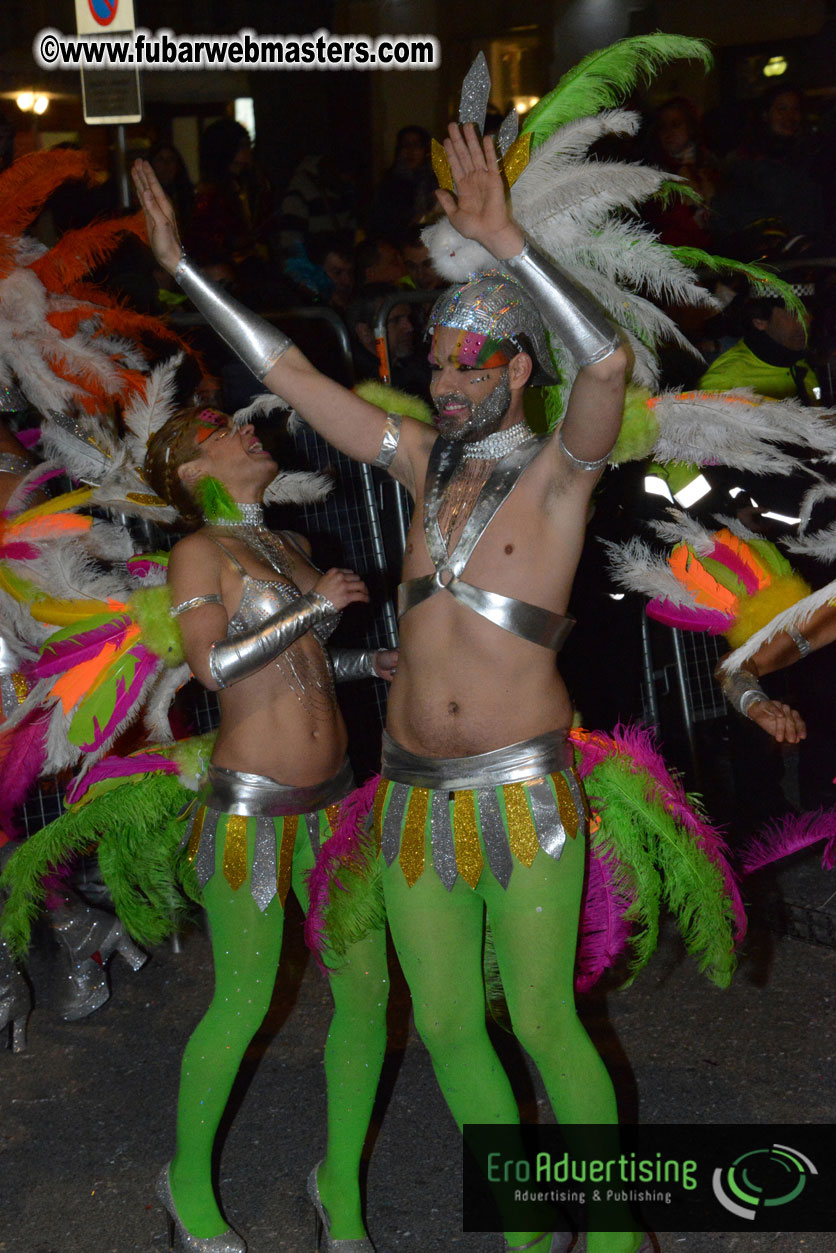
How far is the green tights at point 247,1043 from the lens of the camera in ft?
9.20

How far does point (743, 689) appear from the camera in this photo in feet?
9.78

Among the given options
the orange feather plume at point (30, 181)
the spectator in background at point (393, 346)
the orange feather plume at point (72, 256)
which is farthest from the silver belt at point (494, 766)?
the spectator in background at point (393, 346)

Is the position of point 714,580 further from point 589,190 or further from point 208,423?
point 208,423

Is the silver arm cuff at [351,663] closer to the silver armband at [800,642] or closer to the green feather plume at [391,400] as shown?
the green feather plume at [391,400]

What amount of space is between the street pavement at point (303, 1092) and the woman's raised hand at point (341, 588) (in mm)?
1498

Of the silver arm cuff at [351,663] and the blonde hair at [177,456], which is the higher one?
the blonde hair at [177,456]

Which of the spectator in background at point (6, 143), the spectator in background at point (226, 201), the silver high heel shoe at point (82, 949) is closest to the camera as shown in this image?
the silver high heel shoe at point (82, 949)

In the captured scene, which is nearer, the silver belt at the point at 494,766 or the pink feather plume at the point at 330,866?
the silver belt at the point at 494,766

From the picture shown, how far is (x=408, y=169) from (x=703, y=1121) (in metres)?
5.80

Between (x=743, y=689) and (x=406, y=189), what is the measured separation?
5250 millimetres

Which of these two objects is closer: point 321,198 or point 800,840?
point 800,840

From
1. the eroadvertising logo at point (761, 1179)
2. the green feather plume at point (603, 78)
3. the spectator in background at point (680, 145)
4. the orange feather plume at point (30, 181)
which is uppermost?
the spectator in background at point (680, 145)

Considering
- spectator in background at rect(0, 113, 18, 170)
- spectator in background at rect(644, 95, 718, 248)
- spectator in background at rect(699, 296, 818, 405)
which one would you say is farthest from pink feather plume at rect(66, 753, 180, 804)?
spectator in background at rect(644, 95, 718, 248)

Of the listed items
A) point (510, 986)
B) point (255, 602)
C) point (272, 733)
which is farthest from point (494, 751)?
point (255, 602)
